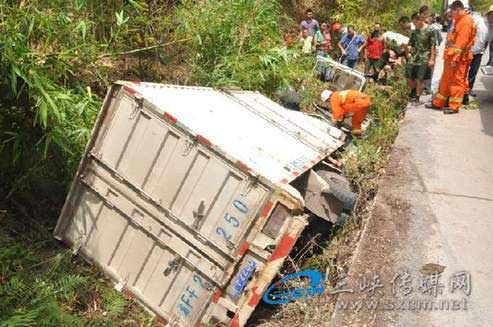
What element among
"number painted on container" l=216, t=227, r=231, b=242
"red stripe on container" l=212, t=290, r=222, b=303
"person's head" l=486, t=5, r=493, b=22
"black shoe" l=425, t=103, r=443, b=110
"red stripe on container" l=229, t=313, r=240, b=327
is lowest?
"red stripe on container" l=229, t=313, r=240, b=327

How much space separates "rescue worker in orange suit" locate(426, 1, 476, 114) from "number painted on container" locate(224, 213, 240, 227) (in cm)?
516

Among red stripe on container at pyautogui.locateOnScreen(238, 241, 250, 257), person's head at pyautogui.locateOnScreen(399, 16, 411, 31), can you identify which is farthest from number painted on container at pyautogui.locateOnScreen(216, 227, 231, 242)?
person's head at pyautogui.locateOnScreen(399, 16, 411, 31)

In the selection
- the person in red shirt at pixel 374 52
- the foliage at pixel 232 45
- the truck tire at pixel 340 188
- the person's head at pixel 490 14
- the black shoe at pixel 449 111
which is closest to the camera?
the truck tire at pixel 340 188

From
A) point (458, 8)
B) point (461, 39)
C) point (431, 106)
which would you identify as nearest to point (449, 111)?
point (431, 106)

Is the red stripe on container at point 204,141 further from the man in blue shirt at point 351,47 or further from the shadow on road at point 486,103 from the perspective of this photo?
the man in blue shirt at point 351,47

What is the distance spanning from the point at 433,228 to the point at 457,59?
348cm

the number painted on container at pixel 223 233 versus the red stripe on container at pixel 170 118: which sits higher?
the red stripe on container at pixel 170 118

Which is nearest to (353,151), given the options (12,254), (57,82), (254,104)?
(254,104)

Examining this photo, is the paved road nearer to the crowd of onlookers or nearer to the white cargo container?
the white cargo container

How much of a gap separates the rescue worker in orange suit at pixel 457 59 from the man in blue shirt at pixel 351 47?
3501 millimetres

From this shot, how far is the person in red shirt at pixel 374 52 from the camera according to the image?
36.4 feet

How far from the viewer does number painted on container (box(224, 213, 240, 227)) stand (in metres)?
4.14

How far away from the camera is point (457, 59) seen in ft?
25.1

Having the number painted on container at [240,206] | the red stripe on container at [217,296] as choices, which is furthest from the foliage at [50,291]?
the number painted on container at [240,206]
